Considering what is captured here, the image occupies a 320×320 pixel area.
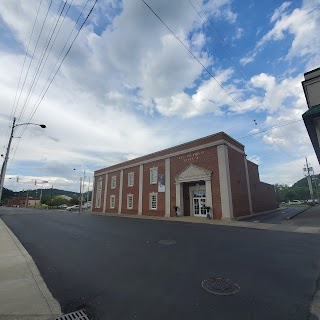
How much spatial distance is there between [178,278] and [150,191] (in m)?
27.2

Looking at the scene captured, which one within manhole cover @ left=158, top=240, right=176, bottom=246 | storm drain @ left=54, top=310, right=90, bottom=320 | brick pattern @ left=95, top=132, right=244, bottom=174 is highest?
brick pattern @ left=95, top=132, right=244, bottom=174

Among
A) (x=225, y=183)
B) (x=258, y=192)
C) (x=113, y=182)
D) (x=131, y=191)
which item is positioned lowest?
(x=258, y=192)

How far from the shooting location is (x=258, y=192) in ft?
108

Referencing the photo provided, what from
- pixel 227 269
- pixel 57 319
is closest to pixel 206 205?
pixel 227 269

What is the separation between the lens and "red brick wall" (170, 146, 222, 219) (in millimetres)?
23641

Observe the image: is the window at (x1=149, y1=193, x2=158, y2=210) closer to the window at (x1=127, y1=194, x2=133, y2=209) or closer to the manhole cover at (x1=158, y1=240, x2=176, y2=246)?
the window at (x1=127, y1=194, x2=133, y2=209)

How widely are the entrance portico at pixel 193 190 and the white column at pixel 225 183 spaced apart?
1645mm

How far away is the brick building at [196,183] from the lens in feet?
77.9

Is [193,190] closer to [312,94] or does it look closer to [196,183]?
[196,183]

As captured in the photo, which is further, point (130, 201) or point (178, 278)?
point (130, 201)

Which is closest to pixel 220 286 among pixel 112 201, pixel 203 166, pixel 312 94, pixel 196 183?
pixel 312 94

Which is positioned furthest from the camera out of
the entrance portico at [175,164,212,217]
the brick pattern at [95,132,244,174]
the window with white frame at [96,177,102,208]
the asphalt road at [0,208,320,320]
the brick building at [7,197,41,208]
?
the brick building at [7,197,41,208]

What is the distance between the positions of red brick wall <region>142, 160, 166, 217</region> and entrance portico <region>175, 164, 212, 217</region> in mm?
3045

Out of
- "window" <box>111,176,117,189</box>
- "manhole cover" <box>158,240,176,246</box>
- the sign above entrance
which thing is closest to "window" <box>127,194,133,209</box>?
"window" <box>111,176,117,189</box>
